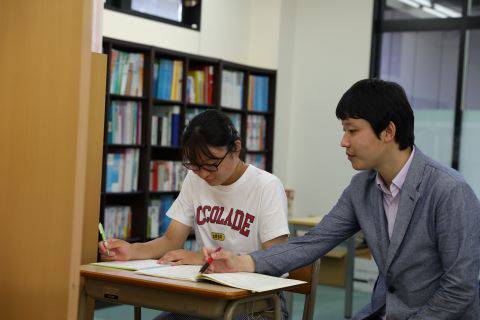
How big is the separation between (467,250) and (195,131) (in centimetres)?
96

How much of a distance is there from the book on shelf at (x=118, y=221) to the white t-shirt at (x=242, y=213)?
2.68 m

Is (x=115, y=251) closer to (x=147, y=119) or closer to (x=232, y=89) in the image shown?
(x=147, y=119)

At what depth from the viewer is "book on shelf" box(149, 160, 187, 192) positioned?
561 cm

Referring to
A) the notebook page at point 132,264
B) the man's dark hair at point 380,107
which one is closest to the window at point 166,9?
the notebook page at point 132,264

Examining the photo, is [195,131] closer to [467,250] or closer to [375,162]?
[375,162]

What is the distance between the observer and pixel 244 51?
685 centimetres

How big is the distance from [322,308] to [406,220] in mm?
3478

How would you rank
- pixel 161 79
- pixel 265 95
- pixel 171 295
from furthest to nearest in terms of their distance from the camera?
1. pixel 265 95
2. pixel 161 79
3. pixel 171 295

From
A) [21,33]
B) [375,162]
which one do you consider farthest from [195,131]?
[21,33]

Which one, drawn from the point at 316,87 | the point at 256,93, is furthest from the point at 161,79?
the point at 316,87

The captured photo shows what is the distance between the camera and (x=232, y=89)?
20.9ft

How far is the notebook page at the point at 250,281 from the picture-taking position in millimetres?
1959

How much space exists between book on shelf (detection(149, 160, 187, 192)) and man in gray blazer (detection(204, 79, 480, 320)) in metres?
3.42

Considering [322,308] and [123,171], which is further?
[322,308]
